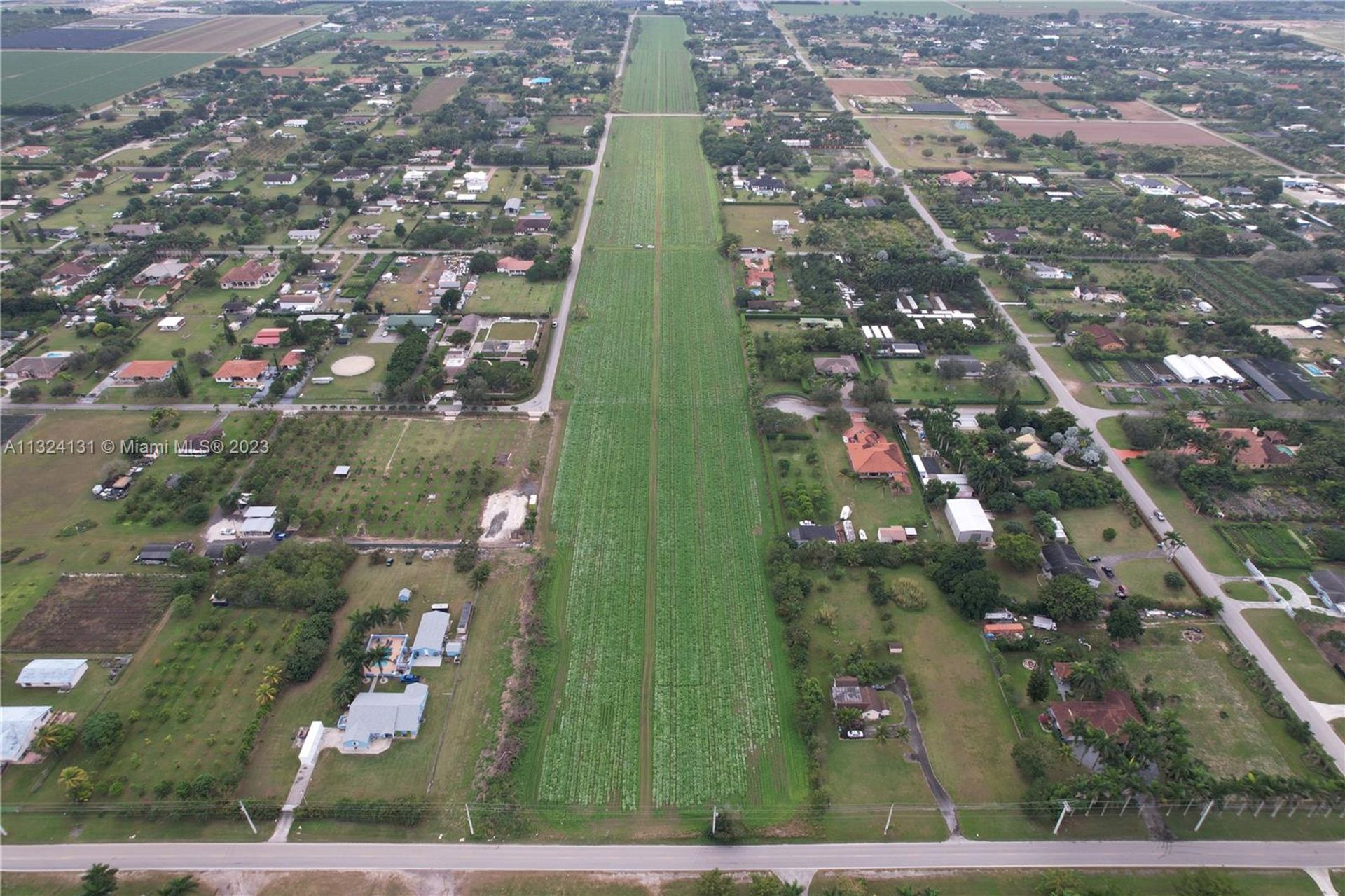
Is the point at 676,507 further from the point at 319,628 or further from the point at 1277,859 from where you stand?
the point at 1277,859

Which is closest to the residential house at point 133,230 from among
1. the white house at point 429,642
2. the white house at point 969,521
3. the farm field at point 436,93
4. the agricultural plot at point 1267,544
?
the farm field at point 436,93

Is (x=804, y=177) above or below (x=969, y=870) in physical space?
above

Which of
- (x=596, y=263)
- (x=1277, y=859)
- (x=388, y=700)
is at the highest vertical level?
(x=596, y=263)

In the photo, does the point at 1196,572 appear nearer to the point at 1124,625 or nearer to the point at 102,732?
the point at 1124,625

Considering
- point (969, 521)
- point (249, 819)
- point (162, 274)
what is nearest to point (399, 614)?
point (249, 819)

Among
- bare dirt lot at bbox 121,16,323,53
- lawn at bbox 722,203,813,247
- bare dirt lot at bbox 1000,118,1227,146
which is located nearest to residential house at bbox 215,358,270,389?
lawn at bbox 722,203,813,247

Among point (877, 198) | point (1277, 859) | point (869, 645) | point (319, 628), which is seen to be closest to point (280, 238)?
point (319, 628)
